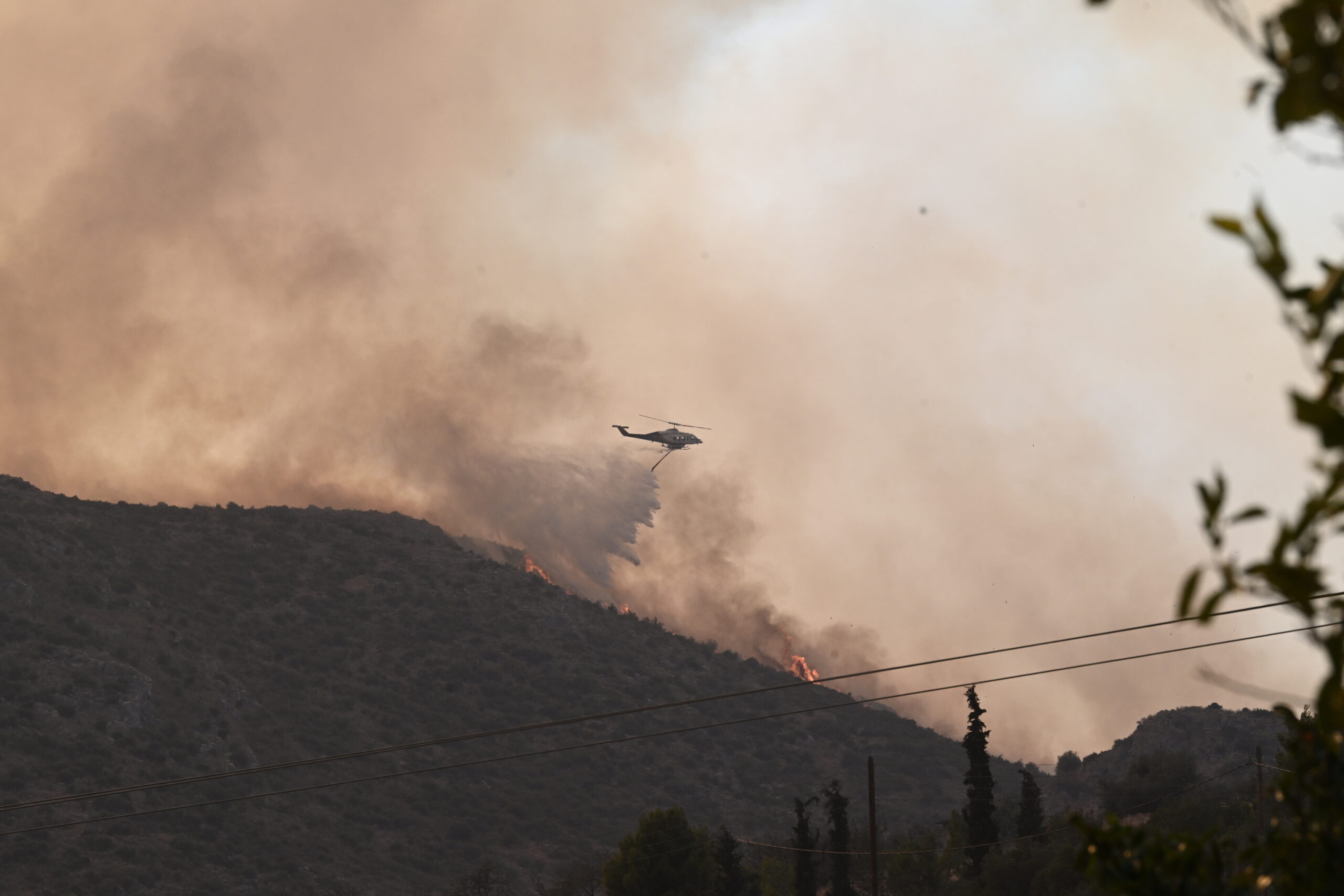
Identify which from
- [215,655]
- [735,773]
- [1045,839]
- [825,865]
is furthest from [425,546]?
[1045,839]

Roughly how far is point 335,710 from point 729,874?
6355cm

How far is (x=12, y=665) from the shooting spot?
106 meters

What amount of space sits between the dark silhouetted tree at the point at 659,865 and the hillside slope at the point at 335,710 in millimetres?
29750

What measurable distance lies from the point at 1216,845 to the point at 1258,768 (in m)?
51.2

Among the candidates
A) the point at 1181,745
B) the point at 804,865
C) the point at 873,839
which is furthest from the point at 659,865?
the point at 1181,745

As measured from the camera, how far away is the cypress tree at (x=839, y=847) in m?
72.9

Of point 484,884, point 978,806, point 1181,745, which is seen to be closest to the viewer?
point 978,806

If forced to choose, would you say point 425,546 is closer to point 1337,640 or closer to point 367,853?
point 367,853

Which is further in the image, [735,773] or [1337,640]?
[735,773]

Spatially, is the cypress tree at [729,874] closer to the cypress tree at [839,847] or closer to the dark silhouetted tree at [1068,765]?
the cypress tree at [839,847]

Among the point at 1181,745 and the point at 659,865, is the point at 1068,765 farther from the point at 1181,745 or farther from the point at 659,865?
the point at 659,865

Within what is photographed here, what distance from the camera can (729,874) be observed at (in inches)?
2918

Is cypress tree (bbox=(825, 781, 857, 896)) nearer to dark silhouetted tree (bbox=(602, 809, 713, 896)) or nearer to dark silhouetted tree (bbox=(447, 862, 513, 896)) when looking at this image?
dark silhouetted tree (bbox=(602, 809, 713, 896))

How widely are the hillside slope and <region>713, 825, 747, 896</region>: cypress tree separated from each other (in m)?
35.1
